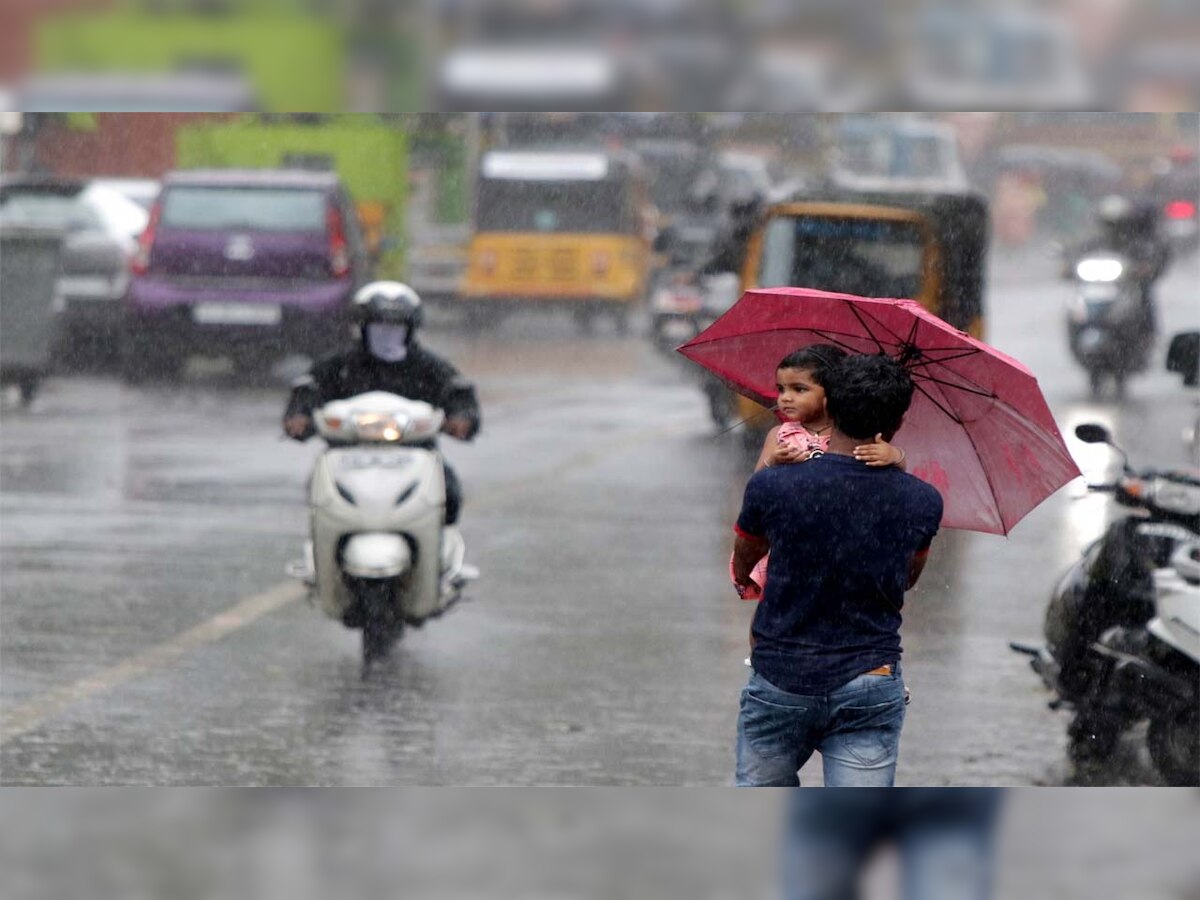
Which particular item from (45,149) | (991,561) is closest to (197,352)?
(45,149)

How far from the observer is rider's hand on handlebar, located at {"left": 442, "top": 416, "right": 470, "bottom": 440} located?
6.72 meters

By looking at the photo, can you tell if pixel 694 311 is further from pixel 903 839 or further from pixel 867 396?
pixel 903 839

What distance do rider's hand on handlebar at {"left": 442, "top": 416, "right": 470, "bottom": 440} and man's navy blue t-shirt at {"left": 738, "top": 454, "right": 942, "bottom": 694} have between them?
103 inches

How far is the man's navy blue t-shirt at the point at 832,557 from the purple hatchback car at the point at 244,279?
3.13 m

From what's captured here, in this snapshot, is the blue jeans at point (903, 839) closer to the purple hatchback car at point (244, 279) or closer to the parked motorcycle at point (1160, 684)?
the parked motorcycle at point (1160, 684)

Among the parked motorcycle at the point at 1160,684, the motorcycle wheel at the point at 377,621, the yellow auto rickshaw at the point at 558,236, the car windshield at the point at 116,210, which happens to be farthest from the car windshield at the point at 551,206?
Answer: the parked motorcycle at the point at 1160,684

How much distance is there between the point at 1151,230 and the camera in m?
6.99

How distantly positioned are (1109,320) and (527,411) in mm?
1816

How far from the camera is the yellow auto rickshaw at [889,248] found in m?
6.92

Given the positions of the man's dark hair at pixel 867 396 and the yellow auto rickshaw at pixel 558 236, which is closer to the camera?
the man's dark hair at pixel 867 396

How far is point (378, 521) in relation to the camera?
6.73m

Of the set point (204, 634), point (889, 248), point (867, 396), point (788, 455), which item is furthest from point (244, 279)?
point (867, 396)

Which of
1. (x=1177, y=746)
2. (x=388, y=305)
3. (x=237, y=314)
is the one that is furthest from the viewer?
(x=237, y=314)

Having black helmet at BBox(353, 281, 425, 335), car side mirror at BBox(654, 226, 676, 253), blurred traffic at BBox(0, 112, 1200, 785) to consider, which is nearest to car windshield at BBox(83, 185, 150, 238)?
blurred traffic at BBox(0, 112, 1200, 785)
